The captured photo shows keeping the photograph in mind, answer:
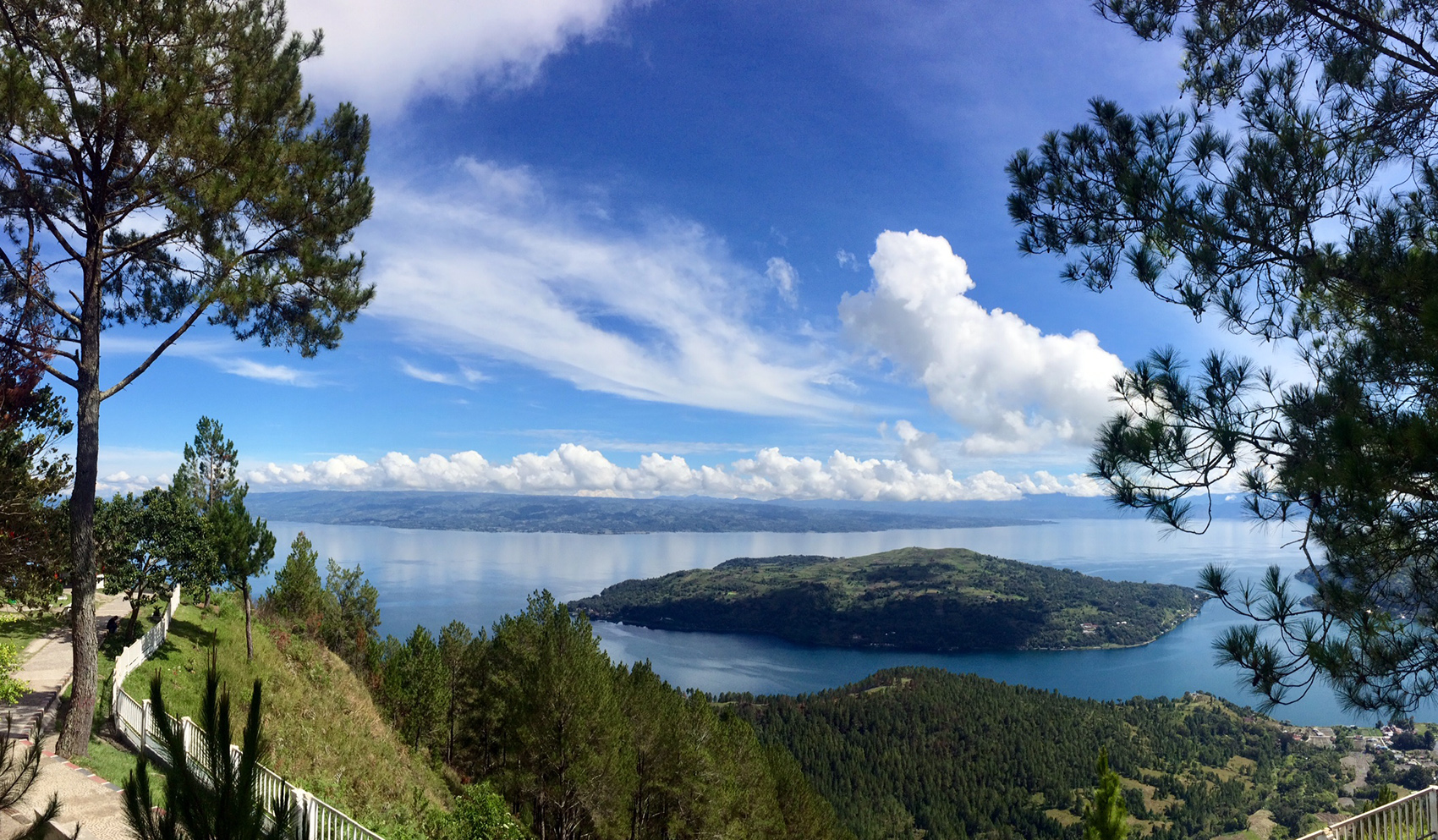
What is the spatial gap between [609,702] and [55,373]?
46.1ft

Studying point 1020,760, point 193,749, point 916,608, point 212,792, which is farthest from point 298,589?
point 916,608

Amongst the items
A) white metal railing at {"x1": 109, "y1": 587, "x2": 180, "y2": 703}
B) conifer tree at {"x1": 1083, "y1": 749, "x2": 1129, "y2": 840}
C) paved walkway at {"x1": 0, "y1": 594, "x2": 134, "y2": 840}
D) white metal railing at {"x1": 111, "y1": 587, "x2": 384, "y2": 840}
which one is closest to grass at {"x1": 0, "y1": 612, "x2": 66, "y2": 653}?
white metal railing at {"x1": 111, "y1": 587, "x2": 384, "y2": 840}

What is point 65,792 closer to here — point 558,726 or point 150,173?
point 150,173

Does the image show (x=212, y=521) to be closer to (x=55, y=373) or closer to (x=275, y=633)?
(x=275, y=633)

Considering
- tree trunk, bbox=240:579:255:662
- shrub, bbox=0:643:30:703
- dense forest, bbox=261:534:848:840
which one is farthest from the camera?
dense forest, bbox=261:534:848:840

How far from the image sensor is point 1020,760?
269ft

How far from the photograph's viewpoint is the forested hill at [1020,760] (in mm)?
72938

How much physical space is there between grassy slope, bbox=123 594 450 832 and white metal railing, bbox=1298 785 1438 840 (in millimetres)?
11026

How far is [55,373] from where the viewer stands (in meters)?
8.34

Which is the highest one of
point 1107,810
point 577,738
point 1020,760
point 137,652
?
point 137,652

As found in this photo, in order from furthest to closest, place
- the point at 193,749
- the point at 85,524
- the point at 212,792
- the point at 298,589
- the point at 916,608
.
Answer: the point at 916,608 < the point at 298,589 < the point at 85,524 < the point at 193,749 < the point at 212,792

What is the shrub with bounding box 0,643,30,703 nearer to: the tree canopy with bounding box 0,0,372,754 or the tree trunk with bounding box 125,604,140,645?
the tree canopy with bounding box 0,0,372,754

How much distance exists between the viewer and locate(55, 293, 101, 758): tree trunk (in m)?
8.62

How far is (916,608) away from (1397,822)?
172 meters
